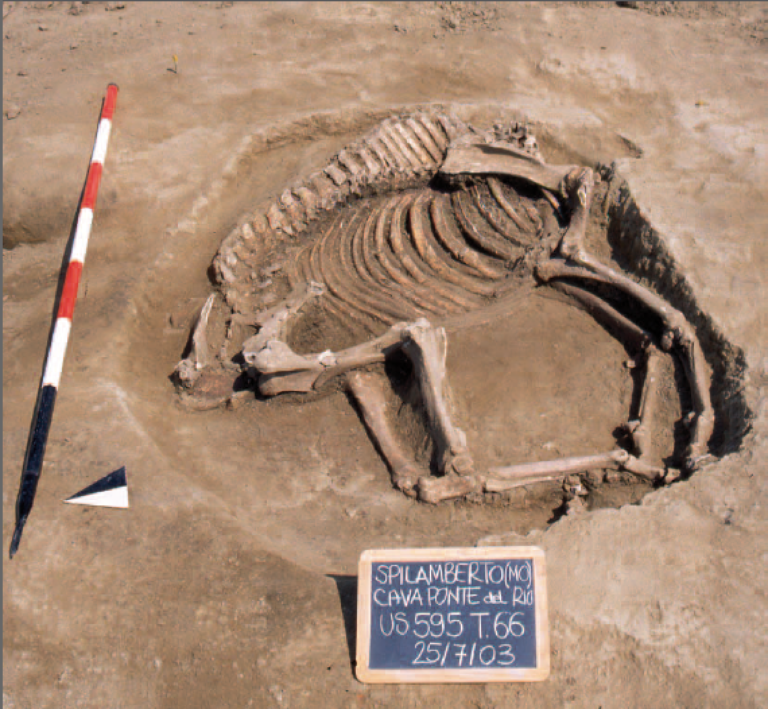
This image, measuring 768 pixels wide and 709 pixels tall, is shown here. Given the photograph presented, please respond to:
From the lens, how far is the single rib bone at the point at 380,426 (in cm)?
478

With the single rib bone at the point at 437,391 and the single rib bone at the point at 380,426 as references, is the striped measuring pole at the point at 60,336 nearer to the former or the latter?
the single rib bone at the point at 380,426

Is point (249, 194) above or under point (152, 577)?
above

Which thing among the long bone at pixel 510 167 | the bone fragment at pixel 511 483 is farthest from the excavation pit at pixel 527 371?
the long bone at pixel 510 167

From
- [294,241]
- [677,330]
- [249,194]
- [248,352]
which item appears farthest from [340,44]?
[677,330]

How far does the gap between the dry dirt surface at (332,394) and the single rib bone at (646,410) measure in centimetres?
17

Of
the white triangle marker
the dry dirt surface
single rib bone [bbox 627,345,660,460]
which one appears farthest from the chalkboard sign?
the white triangle marker

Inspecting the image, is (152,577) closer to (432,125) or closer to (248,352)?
(248,352)

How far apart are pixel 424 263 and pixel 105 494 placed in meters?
3.36

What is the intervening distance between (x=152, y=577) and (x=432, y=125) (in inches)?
197

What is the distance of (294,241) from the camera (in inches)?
267

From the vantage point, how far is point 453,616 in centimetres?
330

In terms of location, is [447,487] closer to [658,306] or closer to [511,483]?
[511,483]

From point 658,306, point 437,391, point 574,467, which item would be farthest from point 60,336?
point 658,306

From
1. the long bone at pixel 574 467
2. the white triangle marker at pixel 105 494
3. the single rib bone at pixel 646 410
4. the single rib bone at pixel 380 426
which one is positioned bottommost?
the single rib bone at pixel 380 426
